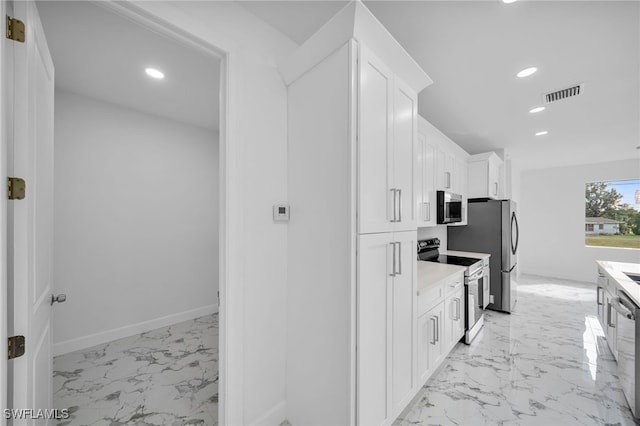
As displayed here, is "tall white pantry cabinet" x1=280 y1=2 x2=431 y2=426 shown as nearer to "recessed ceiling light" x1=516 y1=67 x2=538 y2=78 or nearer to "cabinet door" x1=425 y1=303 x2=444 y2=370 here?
"cabinet door" x1=425 y1=303 x2=444 y2=370

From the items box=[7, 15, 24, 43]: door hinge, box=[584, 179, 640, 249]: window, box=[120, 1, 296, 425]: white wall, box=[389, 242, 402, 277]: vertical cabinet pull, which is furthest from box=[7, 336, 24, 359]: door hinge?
box=[584, 179, 640, 249]: window

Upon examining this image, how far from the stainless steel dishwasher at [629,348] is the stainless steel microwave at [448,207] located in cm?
152

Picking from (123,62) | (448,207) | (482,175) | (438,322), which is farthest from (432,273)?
(123,62)

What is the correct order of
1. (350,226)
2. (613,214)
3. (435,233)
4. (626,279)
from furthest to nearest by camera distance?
1. (613,214)
2. (435,233)
3. (626,279)
4. (350,226)

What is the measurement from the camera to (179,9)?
4.13ft

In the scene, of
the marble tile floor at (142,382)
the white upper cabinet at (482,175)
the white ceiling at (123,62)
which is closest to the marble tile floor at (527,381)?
the marble tile floor at (142,382)

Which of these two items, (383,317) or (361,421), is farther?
(383,317)

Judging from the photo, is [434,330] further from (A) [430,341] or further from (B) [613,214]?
(B) [613,214]

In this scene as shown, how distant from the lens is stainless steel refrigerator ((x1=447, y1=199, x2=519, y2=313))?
359 centimetres

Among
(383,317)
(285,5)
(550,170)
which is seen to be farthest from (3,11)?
(550,170)

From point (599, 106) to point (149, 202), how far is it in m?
5.39

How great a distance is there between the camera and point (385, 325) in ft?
4.83

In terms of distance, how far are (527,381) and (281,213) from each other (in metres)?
2.57

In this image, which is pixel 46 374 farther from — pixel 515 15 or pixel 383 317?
pixel 515 15
